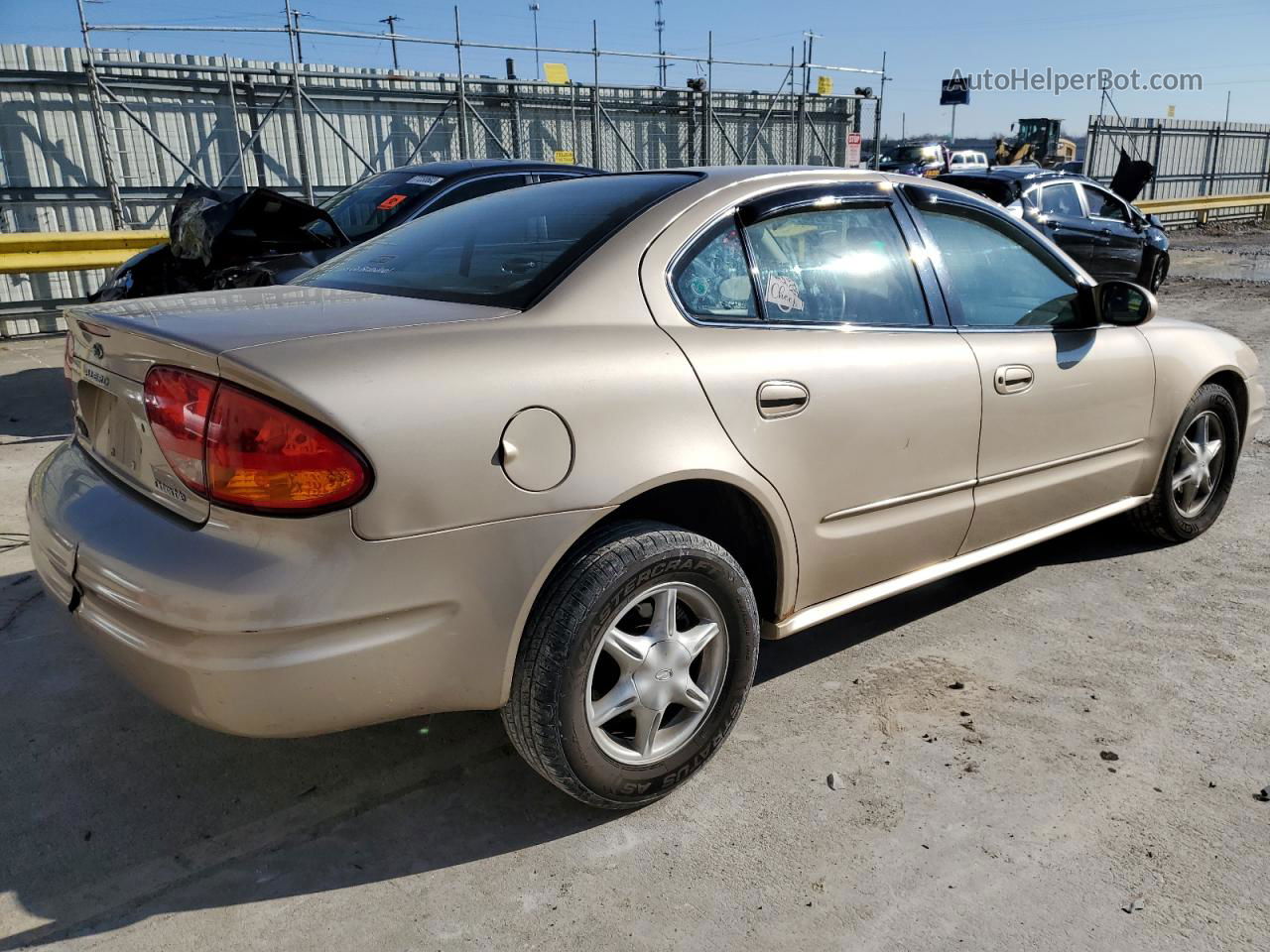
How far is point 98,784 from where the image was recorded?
2592 mm

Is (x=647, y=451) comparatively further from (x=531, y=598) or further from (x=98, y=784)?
(x=98, y=784)

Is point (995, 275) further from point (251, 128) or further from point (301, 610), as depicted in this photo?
point (251, 128)

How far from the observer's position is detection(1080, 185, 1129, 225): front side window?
12.4 m

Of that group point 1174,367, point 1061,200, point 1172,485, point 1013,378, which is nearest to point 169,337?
point 1013,378

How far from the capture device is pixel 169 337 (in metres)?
2.14

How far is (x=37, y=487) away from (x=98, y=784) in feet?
2.63

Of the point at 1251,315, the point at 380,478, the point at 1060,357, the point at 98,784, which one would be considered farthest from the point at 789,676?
the point at 1251,315

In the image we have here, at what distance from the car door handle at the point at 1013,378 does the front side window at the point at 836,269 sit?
333mm

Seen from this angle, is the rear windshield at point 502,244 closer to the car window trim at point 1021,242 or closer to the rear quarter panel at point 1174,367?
the car window trim at point 1021,242

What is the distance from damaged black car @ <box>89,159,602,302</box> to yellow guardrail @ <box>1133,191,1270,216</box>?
692 inches


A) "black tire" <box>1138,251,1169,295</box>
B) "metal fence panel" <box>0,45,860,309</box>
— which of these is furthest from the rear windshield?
"black tire" <box>1138,251,1169,295</box>

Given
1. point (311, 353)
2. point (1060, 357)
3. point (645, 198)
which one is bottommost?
point (1060, 357)

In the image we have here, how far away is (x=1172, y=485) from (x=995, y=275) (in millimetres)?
1394

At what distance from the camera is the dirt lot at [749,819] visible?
83.8 inches
